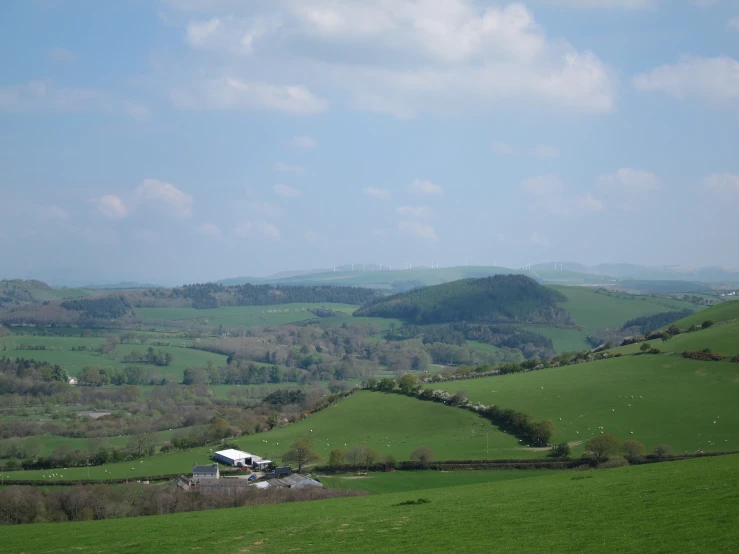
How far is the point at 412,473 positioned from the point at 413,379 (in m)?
30.2

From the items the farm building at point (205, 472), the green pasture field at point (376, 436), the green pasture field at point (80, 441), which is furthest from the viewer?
the green pasture field at point (80, 441)

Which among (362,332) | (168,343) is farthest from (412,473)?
(362,332)

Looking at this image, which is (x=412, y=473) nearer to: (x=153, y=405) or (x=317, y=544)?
(x=317, y=544)

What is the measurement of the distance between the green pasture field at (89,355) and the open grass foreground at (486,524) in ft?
335

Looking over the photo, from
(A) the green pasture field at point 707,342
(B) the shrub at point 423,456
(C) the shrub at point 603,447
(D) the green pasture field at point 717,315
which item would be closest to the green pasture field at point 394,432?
(B) the shrub at point 423,456

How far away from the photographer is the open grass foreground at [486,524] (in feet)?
59.5

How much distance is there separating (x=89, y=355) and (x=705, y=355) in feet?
361

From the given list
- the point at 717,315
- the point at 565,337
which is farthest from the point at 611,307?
the point at 717,315

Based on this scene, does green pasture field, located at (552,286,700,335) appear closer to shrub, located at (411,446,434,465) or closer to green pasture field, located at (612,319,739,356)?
green pasture field, located at (612,319,739,356)

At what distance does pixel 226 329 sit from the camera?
192m

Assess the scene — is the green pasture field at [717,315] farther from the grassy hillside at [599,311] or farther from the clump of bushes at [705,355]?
the grassy hillside at [599,311]

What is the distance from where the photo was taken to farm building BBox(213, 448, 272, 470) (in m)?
57.8

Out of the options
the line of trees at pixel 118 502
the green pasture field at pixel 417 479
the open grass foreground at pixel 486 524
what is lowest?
the green pasture field at pixel 417 479

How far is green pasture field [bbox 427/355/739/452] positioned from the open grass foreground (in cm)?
2562
